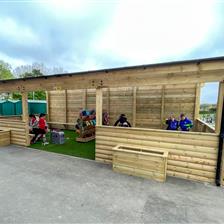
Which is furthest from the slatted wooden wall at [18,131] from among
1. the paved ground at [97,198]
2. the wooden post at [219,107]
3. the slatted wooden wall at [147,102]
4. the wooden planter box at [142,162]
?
the wooden post at [219,107]

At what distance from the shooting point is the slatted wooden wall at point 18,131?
6.17 meters

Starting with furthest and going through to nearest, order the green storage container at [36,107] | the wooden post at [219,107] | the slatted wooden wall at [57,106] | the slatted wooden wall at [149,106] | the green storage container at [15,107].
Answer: the green storage container at [36,107], the green storage container at [15,107], the slatted wooden wall at [57,106], the slatted wooden wall at [149,106], the wooden post at [219,107]

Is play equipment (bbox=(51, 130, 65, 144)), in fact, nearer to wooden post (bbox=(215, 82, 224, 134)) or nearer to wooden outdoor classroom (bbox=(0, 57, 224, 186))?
wooden outdoor classroom (bbox=(0, 57, 224, 186))

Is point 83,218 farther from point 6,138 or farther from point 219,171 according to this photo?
point 6,138

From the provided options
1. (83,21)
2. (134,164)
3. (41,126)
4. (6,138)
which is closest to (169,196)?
(134,164)

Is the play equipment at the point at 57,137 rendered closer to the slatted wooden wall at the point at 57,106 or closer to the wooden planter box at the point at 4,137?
the wooden planter box at the point at 4,137

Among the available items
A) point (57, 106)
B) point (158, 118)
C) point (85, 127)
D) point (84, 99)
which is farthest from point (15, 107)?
point (158, 118)

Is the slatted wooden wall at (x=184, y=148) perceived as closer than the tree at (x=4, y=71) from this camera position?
Yes

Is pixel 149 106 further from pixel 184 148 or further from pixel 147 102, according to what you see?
pixel 184 148

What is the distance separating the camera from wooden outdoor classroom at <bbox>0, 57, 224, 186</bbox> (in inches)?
131

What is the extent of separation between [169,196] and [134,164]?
1080 mm

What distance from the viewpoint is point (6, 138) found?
6379 millimetres

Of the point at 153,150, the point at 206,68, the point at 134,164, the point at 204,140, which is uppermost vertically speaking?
the point at 206,68

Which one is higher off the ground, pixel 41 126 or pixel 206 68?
pixel 206 68
